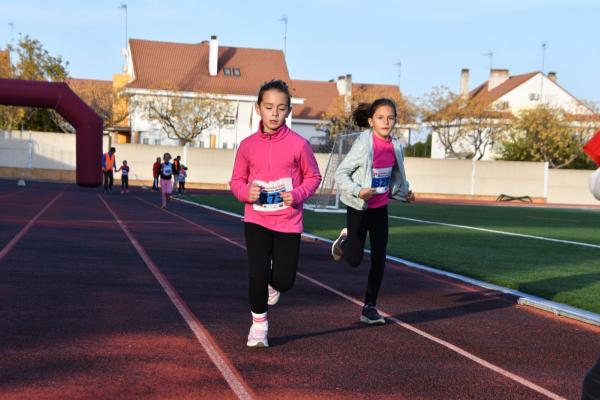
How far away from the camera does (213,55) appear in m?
66.7

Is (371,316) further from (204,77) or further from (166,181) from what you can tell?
(204,77)

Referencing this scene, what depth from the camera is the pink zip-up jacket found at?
6.19 meters

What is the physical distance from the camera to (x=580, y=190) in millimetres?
53656

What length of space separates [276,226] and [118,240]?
8780 mm

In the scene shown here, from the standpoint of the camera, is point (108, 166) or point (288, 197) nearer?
point (288, 197)

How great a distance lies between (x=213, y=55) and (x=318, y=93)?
21465 mm

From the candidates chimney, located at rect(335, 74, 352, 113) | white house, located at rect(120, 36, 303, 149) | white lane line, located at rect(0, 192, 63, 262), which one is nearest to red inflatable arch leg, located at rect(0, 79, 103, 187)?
white lane line, located at rect(0, 192, 63, 262)

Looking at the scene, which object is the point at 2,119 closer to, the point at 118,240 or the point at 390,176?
the point at 118,240

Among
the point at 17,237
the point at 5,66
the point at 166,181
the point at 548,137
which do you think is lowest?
the point at 17,237

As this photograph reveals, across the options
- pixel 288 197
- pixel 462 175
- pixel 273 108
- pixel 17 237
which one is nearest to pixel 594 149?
pixel 288 197

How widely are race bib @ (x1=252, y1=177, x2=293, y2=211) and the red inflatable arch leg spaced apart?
925cm

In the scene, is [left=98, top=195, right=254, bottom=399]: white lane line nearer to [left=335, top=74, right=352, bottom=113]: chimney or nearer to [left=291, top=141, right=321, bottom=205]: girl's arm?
[left=291, top=141, right=321, bottom=205]: girl's arm

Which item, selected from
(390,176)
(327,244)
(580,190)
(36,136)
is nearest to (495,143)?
(580,190)

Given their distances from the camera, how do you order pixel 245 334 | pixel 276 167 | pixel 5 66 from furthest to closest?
pixel 5 66 → pixel 245 334 → pixel 276 167
